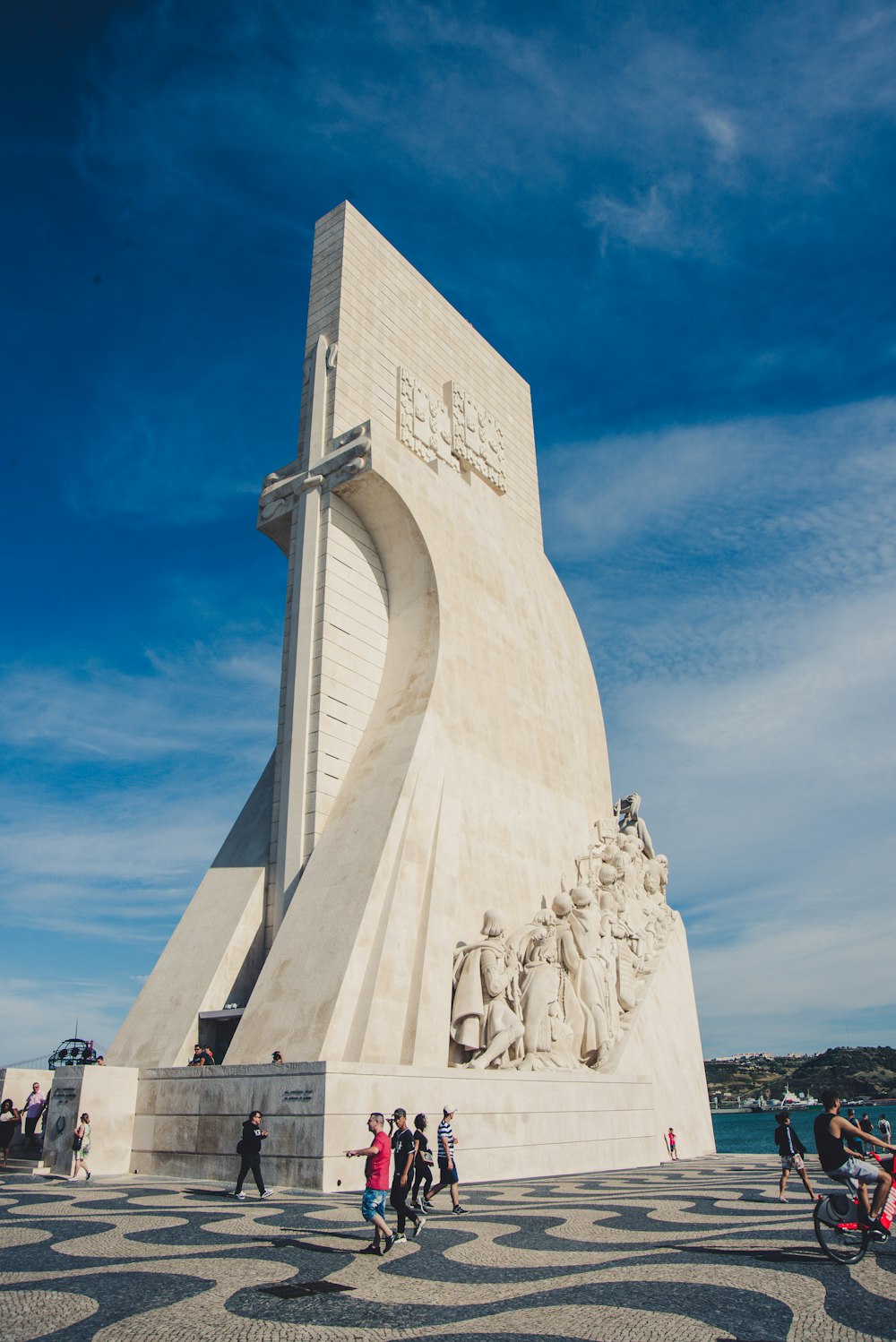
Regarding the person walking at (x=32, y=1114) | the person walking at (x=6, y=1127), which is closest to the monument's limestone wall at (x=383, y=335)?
the person walking at (x=32, y=1114)

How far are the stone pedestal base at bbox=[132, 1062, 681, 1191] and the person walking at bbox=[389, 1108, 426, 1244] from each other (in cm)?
205

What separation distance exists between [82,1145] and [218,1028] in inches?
91.3

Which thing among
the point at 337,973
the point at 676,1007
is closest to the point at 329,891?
the point at 337,973

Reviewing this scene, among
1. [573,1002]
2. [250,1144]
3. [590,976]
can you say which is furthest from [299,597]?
[250,1144]

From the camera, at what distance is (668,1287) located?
11.9 feet

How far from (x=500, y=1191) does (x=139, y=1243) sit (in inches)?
149

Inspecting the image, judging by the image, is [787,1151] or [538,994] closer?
[787,1151]

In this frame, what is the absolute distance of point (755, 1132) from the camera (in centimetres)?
4962

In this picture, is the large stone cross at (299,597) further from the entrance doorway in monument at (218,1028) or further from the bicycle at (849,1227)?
the bicycle at (849,1227)

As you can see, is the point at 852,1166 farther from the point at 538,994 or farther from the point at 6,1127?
the point at 6,1127

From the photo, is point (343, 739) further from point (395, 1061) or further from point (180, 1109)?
point (180, 1109)

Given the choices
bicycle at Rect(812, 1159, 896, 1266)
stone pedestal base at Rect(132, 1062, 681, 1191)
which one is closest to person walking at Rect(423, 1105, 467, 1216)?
stone pedestal base at Rect(132, 1062, 681, 1191)

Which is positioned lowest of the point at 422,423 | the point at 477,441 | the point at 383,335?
the point at 422,423

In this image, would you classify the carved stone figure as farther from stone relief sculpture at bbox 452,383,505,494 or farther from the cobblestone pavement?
stone relief sculpture at bbox 452,383,505,494
